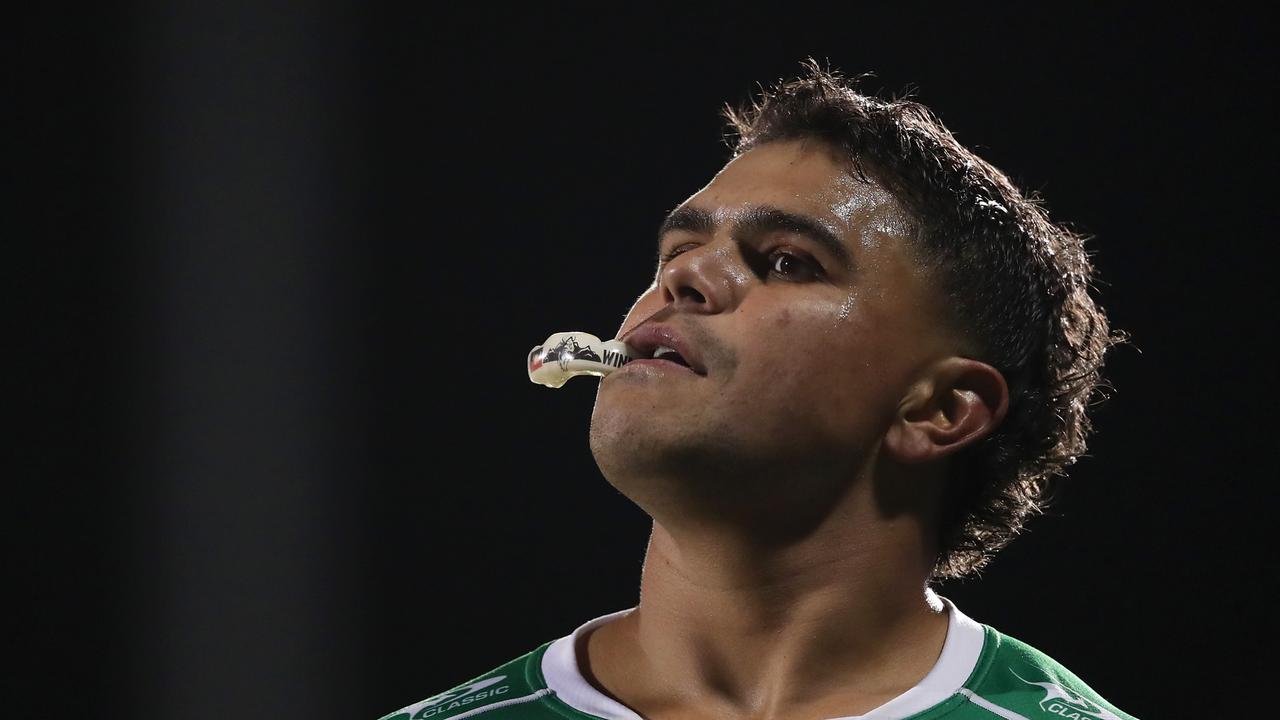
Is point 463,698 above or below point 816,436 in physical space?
below

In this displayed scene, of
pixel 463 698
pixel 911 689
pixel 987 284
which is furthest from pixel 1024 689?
pixel 463 698

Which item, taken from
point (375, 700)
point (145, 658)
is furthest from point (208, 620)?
point (375, 700)

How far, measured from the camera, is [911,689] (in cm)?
208

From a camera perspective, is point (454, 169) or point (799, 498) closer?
point (799, 498)

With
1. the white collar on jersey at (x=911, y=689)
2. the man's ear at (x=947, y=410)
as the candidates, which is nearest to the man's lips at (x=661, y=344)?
the man's ear at (x=947, y=410)

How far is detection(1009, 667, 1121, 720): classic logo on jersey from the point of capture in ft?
6.78

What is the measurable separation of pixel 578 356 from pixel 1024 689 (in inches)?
33.6

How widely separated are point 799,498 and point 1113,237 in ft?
6.93

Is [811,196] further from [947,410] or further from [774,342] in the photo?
[947,410]

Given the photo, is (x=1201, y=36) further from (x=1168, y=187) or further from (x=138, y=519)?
(x=138, y=519)

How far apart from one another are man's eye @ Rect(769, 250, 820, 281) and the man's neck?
396 millimetres

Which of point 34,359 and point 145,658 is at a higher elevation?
point 34,359

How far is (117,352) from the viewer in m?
3.69

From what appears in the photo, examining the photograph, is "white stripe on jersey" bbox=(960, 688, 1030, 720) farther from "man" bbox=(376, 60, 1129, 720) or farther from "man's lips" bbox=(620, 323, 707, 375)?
"man's lips" bbox=(620, 323, 707, 375)
